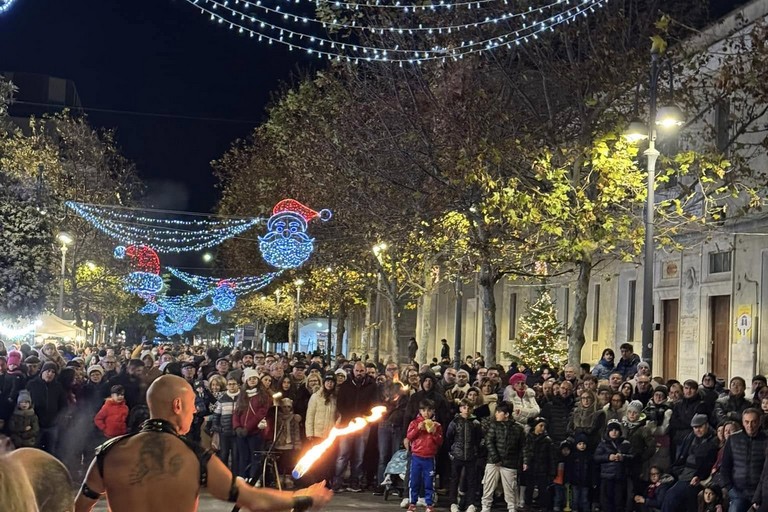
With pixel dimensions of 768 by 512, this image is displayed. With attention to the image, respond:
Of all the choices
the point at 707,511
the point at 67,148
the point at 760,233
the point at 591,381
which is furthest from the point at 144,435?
the point at 67,148

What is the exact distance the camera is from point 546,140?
835 inches

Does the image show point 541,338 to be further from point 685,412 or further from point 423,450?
point 685,412

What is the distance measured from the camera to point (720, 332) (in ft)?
92.9

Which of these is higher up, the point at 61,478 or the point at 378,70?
the point at 378,70

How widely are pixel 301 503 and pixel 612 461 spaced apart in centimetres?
994

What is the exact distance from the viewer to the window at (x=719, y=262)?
91.8 feet

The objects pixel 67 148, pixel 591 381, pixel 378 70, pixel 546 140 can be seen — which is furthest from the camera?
pixel 67 148

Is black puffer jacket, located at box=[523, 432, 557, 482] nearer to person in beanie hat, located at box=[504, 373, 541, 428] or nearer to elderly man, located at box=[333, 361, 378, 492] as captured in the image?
person in beanie hat, located at box=[504, 373, 541, 428]

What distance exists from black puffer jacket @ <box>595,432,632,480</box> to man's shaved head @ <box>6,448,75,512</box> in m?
12.1

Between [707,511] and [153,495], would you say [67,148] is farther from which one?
[153,495]

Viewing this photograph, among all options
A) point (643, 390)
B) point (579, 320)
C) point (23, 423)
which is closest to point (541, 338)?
point (579, 320)

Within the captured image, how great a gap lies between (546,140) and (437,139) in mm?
3074

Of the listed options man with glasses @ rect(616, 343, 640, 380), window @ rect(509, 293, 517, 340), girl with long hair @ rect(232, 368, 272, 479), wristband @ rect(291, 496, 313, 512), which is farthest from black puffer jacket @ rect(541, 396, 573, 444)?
window @ rect(509, 293, 517, 340)

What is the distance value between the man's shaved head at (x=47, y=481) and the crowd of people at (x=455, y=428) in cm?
1028
